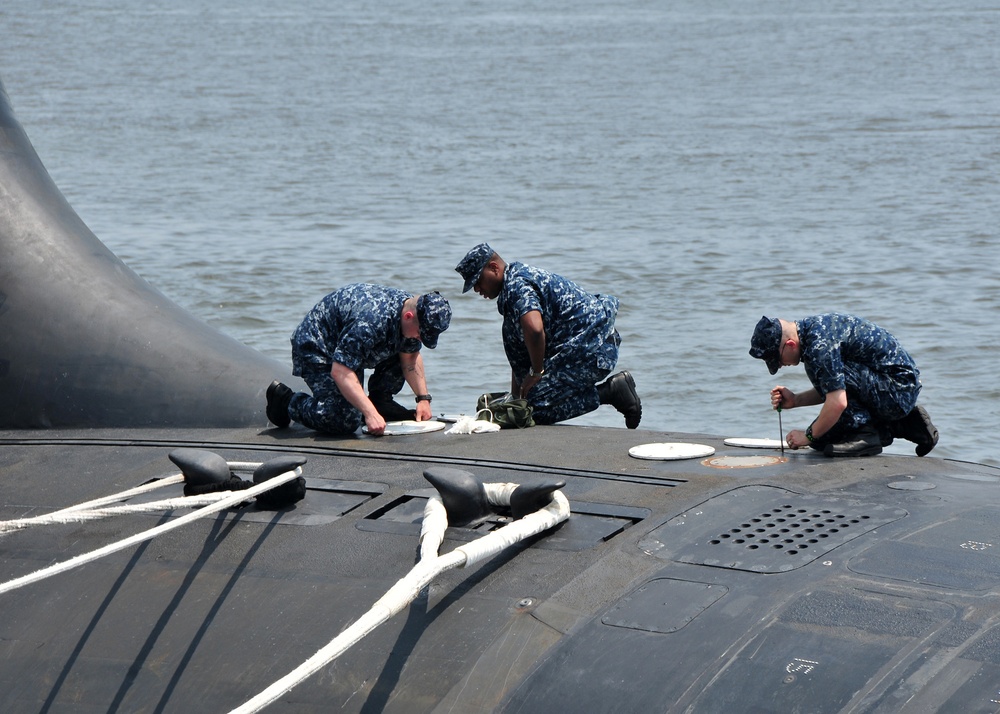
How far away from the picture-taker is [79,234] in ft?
29.0

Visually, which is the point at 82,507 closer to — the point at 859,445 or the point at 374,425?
the point at 374,425

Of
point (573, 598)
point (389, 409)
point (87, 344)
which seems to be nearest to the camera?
point (573, 598)

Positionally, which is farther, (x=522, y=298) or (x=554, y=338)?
(x=554, y=338)

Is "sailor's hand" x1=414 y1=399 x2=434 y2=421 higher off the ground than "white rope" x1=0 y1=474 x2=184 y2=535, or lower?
lower

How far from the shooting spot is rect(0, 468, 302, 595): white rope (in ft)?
15.9

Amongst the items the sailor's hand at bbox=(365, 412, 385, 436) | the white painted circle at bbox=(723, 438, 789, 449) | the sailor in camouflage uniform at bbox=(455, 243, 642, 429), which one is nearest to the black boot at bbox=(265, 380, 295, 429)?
the sailor's hand at bbox=(365, 412, 385, 436)

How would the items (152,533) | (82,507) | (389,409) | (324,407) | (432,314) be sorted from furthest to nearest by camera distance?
(389,409), (432,314), (324,407), (82,507), (152,533)

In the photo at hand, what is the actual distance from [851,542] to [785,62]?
1572 inches

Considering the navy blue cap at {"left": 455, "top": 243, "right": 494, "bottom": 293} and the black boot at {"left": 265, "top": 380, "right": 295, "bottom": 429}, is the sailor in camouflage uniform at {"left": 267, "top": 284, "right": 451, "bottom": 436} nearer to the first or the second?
the black boot at {"left": 265, "top": 380, "right": 295, "bottom": 429}

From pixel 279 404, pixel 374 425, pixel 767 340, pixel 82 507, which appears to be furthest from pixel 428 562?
pixel 279 404

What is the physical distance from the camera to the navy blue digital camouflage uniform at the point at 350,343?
8109 mm

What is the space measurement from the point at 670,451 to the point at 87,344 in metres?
3.70

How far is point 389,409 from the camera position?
870 cm

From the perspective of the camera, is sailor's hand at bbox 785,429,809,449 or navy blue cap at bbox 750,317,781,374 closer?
sailor's hand at bbox 785,429,809,449
